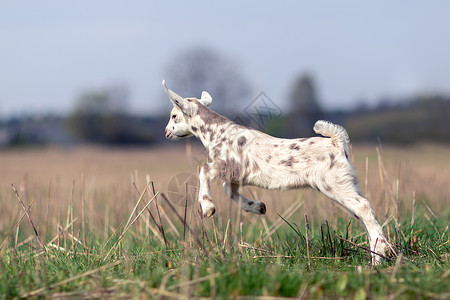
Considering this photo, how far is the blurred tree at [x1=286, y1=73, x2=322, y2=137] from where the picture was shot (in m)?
61.0

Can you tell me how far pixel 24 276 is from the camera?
442 cm

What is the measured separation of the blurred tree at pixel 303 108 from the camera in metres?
61.0

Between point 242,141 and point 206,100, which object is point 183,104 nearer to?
point 206,100

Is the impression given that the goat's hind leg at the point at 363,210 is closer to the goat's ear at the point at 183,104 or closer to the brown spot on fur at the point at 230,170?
the brown spot on fur at the point at 230,170

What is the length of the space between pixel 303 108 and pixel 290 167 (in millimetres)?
60945

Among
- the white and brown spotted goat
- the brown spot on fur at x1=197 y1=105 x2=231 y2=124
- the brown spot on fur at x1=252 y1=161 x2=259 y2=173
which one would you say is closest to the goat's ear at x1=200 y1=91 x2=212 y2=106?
the brown spot on fur at x1=197 y1=105 x2=231 y2=124

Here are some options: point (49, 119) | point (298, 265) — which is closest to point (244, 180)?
point (298, 265)

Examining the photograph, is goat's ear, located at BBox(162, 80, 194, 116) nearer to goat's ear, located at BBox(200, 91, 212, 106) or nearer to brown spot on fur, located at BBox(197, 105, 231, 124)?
brown spot on fur, located at BBox(197, 105, 231, 124)

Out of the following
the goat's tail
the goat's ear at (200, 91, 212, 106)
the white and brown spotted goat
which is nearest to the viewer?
the white and brown spotted goat

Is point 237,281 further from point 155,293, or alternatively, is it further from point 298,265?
point 298,265

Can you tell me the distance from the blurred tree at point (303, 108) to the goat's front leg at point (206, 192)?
5399 cm

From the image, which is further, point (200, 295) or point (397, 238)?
point (397, 238)

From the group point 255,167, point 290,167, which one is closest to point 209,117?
point 255,167

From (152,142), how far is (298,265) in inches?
2529
